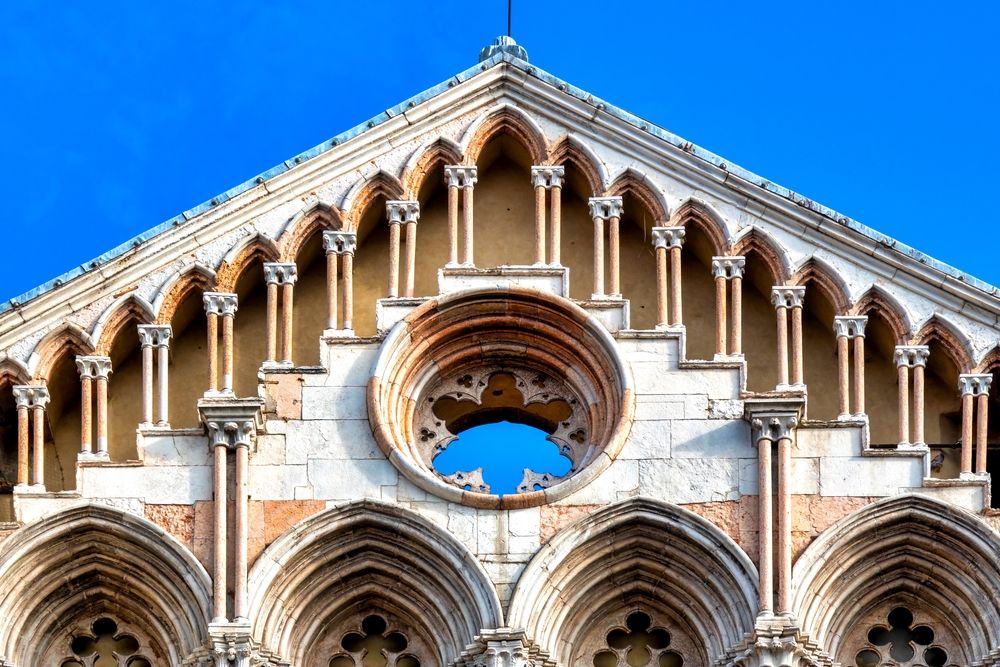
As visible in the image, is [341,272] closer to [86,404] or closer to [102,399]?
[102,399]

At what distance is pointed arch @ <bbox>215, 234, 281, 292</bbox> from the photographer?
37.3m

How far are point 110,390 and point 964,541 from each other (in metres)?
8.35

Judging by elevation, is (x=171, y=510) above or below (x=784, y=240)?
below

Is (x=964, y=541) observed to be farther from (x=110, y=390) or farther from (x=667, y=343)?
(x=110, y=390)

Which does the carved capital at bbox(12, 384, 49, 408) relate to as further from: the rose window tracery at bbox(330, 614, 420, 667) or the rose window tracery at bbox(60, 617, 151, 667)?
the rose window tracery at bbox(330, 614, 420, 667)

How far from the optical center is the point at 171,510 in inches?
1431

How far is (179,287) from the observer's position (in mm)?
37312

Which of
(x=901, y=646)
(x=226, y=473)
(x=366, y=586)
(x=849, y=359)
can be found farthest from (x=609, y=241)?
(x=901, y=646)

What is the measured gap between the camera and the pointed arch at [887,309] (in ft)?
121

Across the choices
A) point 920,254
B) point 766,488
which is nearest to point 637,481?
point 766,488

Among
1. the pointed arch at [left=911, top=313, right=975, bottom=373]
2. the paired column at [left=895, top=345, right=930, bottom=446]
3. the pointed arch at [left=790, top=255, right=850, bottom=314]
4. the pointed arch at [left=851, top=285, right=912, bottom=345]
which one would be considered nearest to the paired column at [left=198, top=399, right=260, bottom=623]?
the pointed arch at [left=790, top=255, right=850, bottom=314]

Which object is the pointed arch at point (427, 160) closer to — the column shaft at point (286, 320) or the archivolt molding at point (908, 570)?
the column shaft at point (286, 320)

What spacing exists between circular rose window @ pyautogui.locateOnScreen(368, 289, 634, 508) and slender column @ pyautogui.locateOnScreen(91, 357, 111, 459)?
2534 millimetres

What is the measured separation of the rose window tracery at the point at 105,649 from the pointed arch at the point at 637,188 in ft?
20.9
